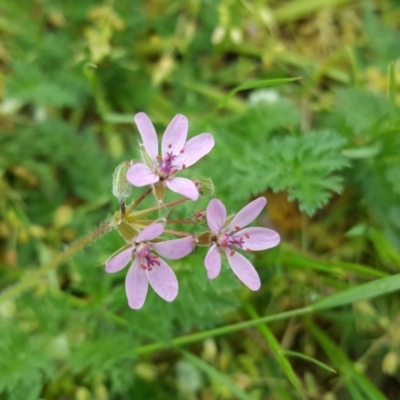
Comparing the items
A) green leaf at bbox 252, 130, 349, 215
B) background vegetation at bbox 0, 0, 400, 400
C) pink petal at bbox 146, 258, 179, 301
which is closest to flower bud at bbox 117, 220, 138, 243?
pink petal at bbox 146, 258, 179, 301

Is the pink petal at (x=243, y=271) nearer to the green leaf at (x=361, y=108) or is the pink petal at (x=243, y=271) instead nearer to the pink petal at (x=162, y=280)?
the pink petal at (x=162, y=280)

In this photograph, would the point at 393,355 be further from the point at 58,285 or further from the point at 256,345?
the point at 58,285

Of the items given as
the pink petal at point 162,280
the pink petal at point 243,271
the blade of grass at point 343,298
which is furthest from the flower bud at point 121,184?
the blade of grass at point 343,298

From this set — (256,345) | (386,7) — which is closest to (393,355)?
(256,345)

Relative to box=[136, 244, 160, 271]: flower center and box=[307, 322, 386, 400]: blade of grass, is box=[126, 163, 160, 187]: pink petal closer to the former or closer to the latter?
box=[136, 244, 160, 271]: flower center

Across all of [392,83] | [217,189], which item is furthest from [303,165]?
[392,83]

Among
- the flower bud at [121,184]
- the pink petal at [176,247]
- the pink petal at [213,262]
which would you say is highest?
the flower bud at [121,184]

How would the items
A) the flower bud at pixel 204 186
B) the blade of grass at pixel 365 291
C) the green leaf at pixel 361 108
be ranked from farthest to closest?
the green leaf at pixel 361 108 < the blade of grass at pixel 365 291 < the flower bud at pixel 204 186
